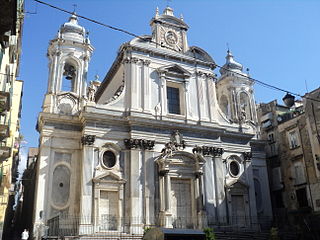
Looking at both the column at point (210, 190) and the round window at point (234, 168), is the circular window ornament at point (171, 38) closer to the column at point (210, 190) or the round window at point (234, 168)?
the column at point (210, 190)

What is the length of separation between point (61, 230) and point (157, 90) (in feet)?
31.6

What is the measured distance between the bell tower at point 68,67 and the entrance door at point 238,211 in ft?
35.0

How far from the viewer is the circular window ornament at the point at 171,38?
77.8 ft

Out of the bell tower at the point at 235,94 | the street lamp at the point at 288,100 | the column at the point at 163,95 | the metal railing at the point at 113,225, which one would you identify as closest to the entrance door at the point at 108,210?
the metal railing at the point at 113,225

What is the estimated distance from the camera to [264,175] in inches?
944

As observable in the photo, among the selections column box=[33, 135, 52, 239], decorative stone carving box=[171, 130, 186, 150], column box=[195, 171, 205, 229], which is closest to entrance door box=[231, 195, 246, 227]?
column box=[195, 171, 205, 229]

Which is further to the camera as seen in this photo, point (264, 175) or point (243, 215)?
point (264, 175)

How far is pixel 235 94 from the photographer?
82.4 ft

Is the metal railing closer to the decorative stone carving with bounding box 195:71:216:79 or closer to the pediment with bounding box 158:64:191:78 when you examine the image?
the pediment with bounding box 158:64:191:78

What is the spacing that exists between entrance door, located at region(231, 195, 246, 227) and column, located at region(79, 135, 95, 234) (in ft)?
27.4

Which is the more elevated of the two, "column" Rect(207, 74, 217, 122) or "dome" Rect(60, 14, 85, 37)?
"dome" Rect(60, 14, 85, 37)

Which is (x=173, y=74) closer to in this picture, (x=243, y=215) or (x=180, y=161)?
(x=180, y=161)

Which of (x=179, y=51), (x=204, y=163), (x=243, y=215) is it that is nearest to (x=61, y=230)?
(x=204, y=163)

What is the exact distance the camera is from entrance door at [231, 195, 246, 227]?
2070 centimetres
